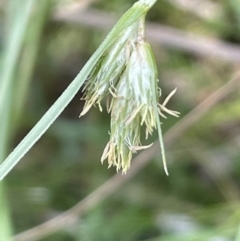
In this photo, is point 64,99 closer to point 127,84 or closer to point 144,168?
point 127,84

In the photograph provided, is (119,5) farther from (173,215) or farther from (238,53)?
(173,215)

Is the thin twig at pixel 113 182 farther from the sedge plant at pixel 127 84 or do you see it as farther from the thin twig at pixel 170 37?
the sedge plant at pixel 127 84

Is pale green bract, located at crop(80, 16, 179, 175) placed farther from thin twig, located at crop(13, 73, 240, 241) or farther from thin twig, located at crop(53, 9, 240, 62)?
thin twig, located at crop(53, 9, 240, 62)

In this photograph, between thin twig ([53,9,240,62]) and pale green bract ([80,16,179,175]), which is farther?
thin twig ([53,9,240,62])

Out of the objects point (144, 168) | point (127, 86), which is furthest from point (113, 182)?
point (127, 86)

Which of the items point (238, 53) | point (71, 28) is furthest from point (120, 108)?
point (71, 28)

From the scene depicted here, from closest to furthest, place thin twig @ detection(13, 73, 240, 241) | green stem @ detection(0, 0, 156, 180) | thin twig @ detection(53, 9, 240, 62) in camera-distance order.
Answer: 1. green stem @ detection(0, 0, 156, 180)
2. thin twig @ detection(13, 73, 240, 241)
3. thin twig @ detection(53, 9, 240, 62)

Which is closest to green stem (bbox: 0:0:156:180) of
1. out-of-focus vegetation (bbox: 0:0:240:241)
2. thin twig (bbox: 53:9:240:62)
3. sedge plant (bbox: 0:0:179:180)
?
sedge plant (bbox: 0:0:179:180)
